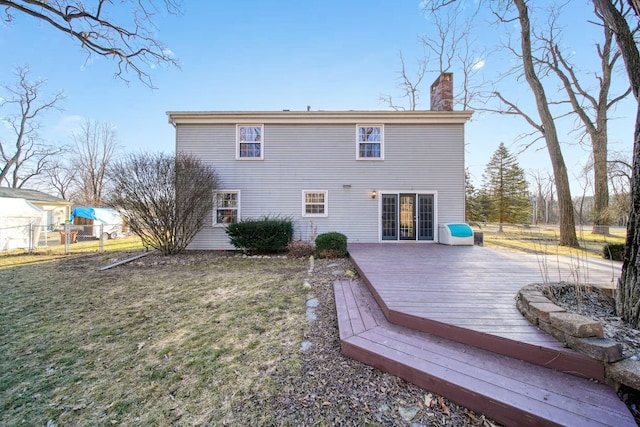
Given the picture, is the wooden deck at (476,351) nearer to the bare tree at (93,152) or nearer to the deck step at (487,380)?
the deck step at (487,380)

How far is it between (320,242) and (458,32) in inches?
584

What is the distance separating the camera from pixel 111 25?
263 inches

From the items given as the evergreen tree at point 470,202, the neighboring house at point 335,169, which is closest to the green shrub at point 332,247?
the neighboring house at point 335,169

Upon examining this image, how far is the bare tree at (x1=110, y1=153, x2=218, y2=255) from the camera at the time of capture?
289 inches

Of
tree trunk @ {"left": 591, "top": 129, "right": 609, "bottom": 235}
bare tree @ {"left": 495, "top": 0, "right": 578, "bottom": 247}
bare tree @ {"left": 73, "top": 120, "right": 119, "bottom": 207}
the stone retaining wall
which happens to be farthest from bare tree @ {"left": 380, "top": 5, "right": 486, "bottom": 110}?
bare tree @ {"left": 73, "top": 120, "right": 119, "bottom": 207}

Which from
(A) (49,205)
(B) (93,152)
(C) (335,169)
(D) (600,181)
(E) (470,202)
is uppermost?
(B) (93,152)

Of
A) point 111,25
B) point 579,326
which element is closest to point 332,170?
point 111,25

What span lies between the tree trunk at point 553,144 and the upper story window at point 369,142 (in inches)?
250

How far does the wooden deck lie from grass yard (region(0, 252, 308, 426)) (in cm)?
92

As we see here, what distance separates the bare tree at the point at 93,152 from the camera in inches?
870

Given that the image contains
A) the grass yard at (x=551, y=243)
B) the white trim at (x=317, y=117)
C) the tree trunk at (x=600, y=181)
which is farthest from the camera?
the tree trunk at (x=600, y=181)

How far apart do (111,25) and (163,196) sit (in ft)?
15.7

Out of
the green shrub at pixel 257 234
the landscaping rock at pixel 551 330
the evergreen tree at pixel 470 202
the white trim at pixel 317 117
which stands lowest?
the landscaping rock at pixel 551 330

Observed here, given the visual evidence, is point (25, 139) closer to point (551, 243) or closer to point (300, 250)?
point (300, 250)
